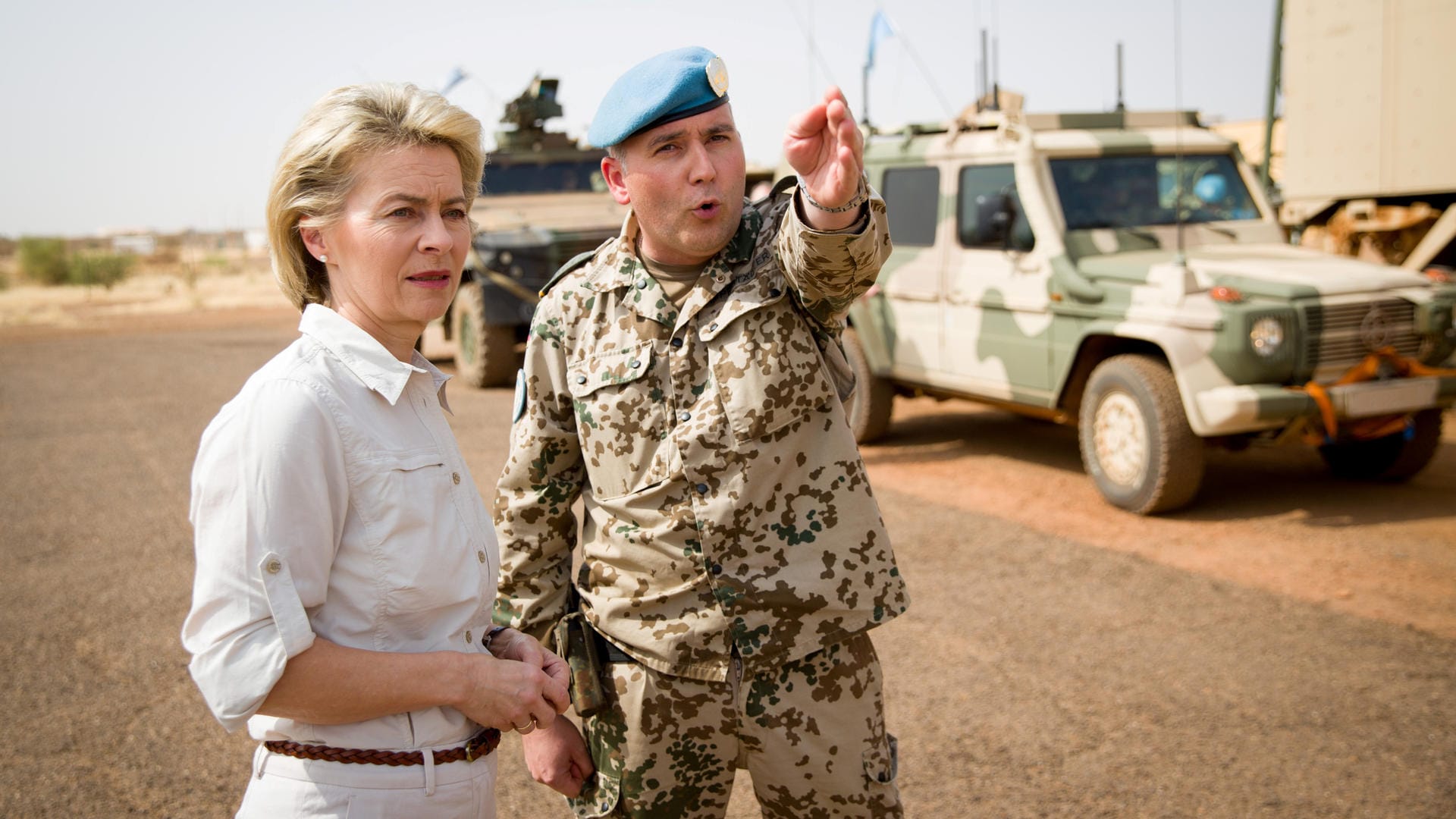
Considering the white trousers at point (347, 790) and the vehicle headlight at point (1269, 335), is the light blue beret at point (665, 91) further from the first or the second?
the vehicle headlight at point (1269, 335)

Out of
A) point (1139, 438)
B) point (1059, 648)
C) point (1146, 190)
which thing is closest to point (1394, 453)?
point (1139, 438)

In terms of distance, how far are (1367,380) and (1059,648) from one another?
2.57 meters

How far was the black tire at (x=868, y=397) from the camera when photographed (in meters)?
7.75

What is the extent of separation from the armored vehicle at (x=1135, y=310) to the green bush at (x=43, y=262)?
40.6 m

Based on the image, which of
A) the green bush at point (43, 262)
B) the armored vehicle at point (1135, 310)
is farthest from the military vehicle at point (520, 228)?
the green bush at point (43, 262)

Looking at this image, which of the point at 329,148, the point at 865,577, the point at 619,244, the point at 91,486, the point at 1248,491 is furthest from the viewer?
the point at 91,486

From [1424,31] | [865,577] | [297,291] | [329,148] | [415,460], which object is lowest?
[865,577]

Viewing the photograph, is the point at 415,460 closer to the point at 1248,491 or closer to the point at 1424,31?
the point at 1248,491

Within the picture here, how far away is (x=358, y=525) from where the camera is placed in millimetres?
1442

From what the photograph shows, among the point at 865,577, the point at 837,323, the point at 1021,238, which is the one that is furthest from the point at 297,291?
the point at 1021,238

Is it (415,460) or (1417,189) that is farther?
(1417,189)

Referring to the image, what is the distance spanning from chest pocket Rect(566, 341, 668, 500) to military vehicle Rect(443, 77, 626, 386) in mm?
7437

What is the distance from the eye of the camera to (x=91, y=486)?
7418 millimetres

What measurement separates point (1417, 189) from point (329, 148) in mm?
9146
